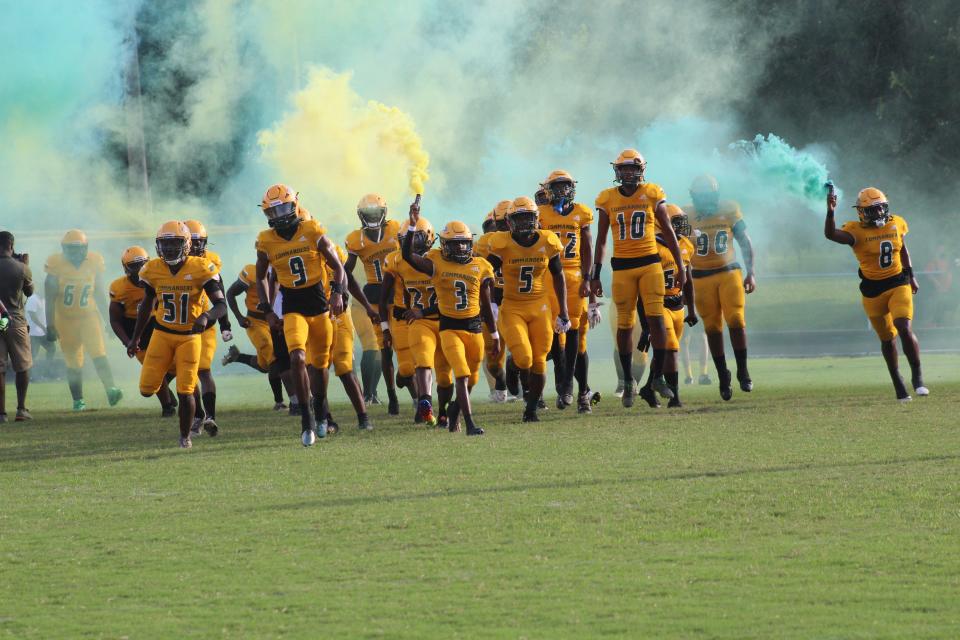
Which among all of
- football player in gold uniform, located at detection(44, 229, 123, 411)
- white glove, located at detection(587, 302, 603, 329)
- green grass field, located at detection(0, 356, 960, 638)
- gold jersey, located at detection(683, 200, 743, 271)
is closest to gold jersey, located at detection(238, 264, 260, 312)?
football player in gold uniform, located at detection(44, 229, 123, 411)

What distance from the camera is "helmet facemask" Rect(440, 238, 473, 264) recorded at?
41.2 feet

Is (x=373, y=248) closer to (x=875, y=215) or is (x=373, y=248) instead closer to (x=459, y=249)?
(x=459, y=249)

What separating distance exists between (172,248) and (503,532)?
5.17 meters

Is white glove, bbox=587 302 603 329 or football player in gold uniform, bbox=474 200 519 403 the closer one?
football player in gold uniform, bbox=474 200 519 403

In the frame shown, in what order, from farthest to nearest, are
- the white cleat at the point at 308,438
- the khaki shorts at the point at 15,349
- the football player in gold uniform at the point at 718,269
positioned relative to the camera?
the khaki shorts at the point at 15,349 → the football player in gold uniform at the point at 718,269 → the white cleat at the point at 308,438

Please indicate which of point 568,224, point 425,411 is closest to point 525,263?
point 568,224

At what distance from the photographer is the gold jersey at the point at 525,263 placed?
13156mm

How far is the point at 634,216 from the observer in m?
13.7

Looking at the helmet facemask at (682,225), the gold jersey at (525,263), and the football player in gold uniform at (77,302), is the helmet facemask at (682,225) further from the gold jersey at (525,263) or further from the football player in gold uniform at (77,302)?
the football player in gold uniform at (77,302)

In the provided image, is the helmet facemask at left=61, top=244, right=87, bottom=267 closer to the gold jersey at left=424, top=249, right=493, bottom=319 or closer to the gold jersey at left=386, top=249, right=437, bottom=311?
the gold jersey at left=386, top=249, right=437, bottom=311

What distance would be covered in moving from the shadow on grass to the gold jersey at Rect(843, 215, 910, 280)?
175 inches

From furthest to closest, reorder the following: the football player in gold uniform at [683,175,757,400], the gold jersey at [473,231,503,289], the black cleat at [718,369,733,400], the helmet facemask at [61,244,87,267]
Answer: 1. the helmet facemask at [61,244,87,267]
2. the football player in gold uniform at [683,175,757,400]
3. the black cleat at [718,369,733,400]
4. the gold jersey at [473,231,503,289]

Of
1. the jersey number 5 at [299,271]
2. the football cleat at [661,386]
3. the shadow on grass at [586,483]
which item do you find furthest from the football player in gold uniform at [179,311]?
the football cleat at [661,386]

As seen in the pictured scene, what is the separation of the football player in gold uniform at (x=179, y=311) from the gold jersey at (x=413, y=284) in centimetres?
166
